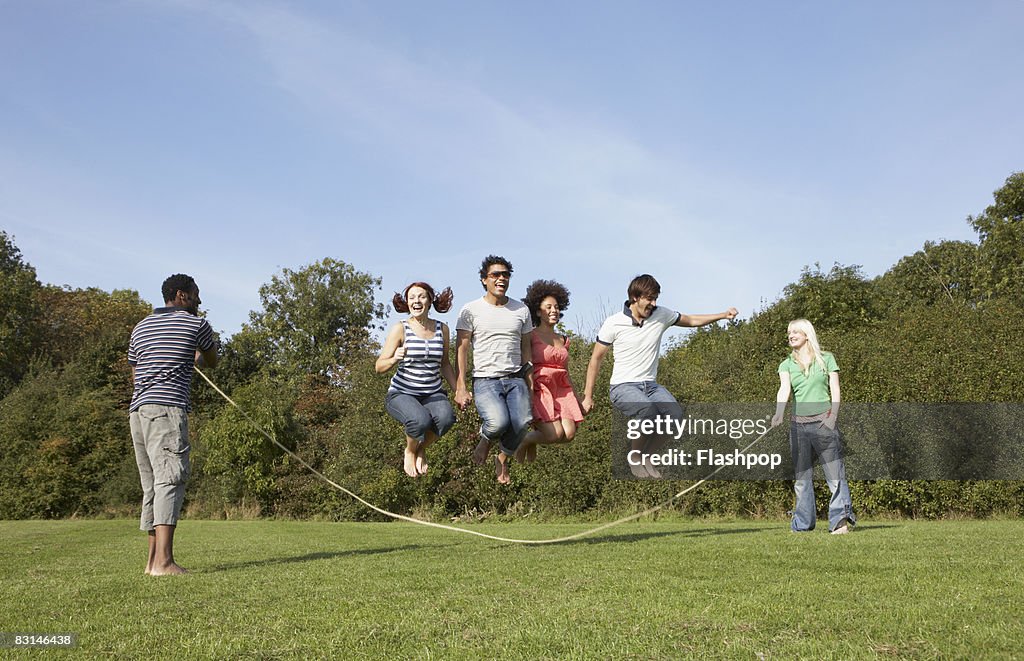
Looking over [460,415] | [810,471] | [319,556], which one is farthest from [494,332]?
[460,415]

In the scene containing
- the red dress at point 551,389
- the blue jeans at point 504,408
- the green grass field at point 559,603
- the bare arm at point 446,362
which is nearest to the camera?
the green grass field at point 559,603

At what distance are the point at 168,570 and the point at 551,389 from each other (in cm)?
428

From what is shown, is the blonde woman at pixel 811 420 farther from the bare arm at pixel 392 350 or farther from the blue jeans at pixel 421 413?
the bare arm at pixel 392 350

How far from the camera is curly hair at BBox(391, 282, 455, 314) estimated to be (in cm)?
913

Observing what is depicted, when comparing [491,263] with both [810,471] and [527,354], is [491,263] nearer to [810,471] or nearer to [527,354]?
[527,354]

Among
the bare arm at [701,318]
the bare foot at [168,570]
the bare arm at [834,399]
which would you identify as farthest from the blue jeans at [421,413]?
the bare arm at [834,399]

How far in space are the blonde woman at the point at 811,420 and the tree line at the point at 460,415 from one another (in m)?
5.44

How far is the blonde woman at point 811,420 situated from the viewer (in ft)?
35.9

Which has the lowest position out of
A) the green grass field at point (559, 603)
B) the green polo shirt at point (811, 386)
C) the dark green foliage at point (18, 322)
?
the green grass field at point (559, 603)

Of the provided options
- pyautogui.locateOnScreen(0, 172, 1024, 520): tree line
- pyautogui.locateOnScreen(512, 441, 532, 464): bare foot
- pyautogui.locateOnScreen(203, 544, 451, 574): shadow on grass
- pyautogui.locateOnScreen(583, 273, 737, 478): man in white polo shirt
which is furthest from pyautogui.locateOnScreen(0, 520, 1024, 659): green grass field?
pyautogui.locateOnScreen(0, 172, 1024, 520): tree line

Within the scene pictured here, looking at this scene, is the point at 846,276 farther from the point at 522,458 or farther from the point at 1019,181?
the point at 522,458

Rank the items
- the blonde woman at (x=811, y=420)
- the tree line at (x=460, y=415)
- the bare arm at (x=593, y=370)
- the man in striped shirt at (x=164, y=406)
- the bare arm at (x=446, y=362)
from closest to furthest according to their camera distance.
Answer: the man in striped shirt at (x=164, y=406) < the bare arm at (x=446, y=362) < the bare arm at (x=593, y=370) < the blonde woman at (x=811, y=420) < the tree line at (x=460, y=415)

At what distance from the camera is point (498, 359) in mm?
9133

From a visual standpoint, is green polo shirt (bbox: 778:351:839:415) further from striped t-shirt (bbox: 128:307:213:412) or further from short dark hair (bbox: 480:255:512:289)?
striped t-shirt (bbox: 128:307:213:412)
